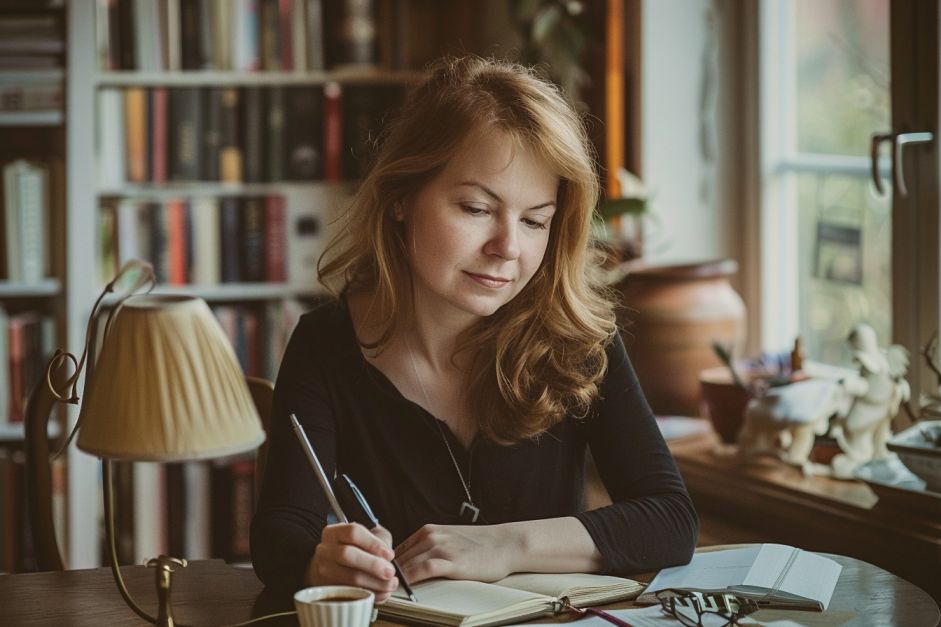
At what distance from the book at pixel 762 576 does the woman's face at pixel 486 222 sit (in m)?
0.41

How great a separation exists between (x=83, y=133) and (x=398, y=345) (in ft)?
5.84

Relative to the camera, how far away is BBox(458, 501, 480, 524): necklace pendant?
5.25ft

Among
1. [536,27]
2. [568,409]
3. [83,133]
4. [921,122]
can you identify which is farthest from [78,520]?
[921,122]

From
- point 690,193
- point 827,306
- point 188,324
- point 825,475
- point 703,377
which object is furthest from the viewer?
→ point 690,193

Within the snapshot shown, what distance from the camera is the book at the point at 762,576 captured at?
1.25 meters

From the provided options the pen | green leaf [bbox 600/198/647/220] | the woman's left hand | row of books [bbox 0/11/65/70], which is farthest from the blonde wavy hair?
row of books [bbox 0/11/65/70]

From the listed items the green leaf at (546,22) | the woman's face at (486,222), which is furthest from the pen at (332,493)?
the green leaf at (546,22)

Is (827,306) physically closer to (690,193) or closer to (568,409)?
(690,193)

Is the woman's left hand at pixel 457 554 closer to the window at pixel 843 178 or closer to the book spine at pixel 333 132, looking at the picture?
the window at pixel 843 178

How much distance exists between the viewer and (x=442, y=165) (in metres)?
1.55

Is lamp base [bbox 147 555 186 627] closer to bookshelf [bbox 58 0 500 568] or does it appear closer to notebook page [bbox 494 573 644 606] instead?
notebook page [bbox 494 573 644 606]

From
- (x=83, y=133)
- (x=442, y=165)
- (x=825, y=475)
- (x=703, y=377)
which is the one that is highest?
(x=83, y=133)

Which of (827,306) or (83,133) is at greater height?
(83,133)

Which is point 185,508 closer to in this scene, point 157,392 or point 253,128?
point 253,128
